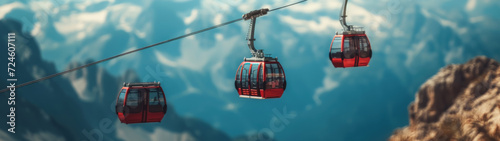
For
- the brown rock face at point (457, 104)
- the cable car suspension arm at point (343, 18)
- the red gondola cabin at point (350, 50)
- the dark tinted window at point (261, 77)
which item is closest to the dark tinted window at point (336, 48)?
the red gondola cabin at point (350, 50)

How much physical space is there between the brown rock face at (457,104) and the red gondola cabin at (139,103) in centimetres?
2254

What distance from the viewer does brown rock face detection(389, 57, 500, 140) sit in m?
34.6

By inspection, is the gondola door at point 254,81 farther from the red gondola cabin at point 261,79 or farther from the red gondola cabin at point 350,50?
the red gondola cabin at point 350,50

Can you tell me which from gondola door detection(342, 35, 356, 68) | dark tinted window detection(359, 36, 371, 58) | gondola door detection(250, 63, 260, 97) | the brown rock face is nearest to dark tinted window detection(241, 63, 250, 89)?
gondola door detection(250, 63, 260, 97)

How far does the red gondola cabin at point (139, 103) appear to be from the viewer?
16.0 metres

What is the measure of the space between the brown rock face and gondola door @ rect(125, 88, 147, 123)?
22.9m

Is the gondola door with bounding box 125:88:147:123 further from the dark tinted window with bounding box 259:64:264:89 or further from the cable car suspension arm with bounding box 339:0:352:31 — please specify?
the cable car suspension arm with bounding box 339:0:352:31

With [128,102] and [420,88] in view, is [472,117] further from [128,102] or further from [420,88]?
[128,102]

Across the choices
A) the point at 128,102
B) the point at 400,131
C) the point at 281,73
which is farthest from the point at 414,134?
the point at 128,102

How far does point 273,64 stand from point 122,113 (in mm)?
4412

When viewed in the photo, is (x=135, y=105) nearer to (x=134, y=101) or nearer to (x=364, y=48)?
(x=134, y=101)

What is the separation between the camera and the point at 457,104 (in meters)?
38.7

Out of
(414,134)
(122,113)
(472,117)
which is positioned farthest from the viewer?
(414,134)

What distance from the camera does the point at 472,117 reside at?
3503cm
